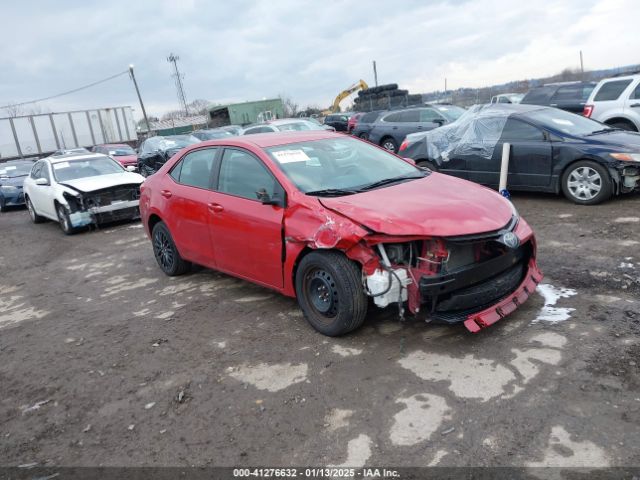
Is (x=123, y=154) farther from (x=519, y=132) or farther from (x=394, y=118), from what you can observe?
(x=519, y=132)

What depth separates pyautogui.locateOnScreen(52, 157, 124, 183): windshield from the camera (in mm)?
10273

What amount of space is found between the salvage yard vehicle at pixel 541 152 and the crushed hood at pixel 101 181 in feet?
19.1

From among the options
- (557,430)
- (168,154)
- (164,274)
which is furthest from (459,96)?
(557,430)

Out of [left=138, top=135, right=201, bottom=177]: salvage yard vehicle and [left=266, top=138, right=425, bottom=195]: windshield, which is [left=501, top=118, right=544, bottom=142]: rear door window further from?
[left=138, top=135, right=201, bottom=177]: salvage yard vehicle

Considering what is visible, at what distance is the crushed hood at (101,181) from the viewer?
A: 9.60 metres

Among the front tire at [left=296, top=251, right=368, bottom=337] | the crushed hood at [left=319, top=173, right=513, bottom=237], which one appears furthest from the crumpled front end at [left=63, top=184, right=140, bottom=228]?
the crushed hood at [left=319, top=173, right=513, bottom=237]

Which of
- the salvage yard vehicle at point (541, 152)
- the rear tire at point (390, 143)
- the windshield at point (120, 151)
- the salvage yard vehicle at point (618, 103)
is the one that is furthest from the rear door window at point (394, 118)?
the windshield at point (120, 151)

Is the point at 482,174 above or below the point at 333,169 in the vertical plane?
below

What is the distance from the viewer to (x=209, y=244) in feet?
16.7

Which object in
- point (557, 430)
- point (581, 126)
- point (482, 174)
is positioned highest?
point (581, 126)

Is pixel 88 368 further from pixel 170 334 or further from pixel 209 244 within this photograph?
pixel 209 244

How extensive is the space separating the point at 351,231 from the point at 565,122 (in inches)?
237

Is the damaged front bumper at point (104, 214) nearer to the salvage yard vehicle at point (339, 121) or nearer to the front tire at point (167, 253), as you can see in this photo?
the front tire at point (167, 253)

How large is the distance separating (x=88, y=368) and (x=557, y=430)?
349cm
